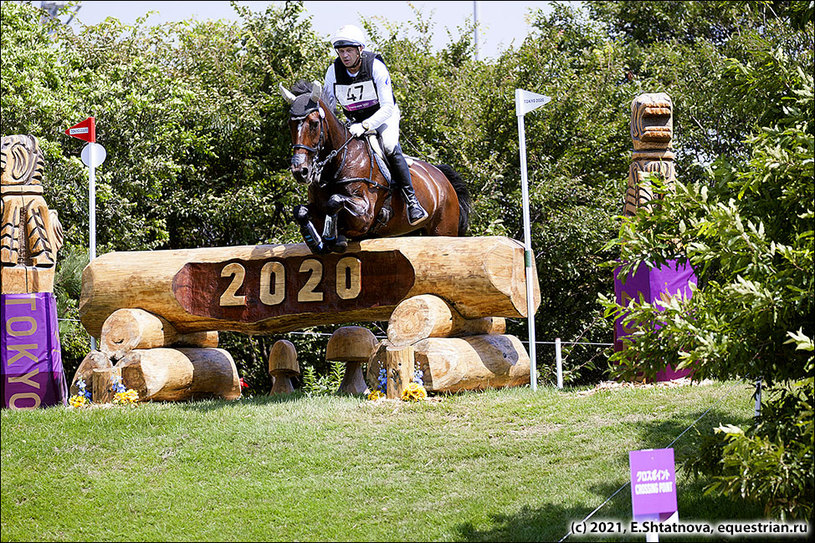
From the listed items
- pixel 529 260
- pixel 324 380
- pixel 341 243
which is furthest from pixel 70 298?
pixel 529 260

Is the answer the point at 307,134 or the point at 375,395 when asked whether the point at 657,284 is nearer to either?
the point at 375,395

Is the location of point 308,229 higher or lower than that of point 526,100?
lower

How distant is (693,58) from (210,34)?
33.4ft

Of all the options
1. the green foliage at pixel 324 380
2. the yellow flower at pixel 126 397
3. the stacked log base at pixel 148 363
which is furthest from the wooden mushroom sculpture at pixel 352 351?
the green foliage at pixel 324 380

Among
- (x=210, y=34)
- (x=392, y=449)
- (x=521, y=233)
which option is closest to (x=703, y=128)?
(x=521, y=233)

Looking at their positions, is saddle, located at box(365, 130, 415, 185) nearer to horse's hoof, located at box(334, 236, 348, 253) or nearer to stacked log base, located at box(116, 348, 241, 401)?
horse's hoof, located at box(334, 236, 348, 253)

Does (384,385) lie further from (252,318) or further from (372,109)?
(372,109)

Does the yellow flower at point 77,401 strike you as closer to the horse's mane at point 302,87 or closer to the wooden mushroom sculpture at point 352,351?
the wooden mushroom sculpture at point 352,351

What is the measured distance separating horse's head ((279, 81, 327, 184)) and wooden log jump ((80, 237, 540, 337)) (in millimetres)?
1093

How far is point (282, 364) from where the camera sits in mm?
10891

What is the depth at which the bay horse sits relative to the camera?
26.7 ft

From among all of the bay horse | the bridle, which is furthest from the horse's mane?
the bridle

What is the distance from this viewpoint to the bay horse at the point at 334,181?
8133 mm

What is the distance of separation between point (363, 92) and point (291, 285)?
6.51 ft
